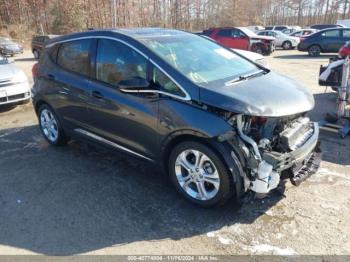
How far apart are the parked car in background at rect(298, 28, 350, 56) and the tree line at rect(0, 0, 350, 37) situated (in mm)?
23930

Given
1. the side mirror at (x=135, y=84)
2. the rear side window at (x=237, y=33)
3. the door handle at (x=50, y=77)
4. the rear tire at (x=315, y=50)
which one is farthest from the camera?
the rear side window at (x=237, y=33)

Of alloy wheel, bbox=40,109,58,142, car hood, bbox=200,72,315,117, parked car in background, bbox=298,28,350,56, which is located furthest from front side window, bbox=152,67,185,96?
parked car in background, bbox=298,28,350,56

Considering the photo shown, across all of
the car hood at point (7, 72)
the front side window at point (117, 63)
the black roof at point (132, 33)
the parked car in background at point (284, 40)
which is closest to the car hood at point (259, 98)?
the front side window at point (117, 63)

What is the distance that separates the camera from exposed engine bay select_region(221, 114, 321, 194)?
10.4 ft

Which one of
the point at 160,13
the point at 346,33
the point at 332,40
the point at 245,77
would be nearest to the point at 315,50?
the point at 332,40

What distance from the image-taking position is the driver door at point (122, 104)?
3703mm

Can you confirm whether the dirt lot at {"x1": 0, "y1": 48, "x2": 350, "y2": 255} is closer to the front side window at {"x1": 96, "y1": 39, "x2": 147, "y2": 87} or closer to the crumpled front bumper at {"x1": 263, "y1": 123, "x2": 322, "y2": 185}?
the crumpled front bumper at {"x1": 263, "y1": 123, "x2": 322, "y2": 185}

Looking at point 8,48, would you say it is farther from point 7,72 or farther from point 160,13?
point 160,13

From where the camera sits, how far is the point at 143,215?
3473mm

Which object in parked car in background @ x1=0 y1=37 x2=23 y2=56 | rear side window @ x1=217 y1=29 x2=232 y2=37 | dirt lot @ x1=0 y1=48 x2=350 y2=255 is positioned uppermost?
rear side window @ x1=217 y1=29 x2=232 y2=37

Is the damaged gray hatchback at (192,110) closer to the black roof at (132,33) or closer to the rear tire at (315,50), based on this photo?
the black roof at (132,33)

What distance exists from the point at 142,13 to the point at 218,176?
151ft

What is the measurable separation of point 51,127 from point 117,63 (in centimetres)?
198

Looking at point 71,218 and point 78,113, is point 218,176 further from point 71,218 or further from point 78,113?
point 78,113
